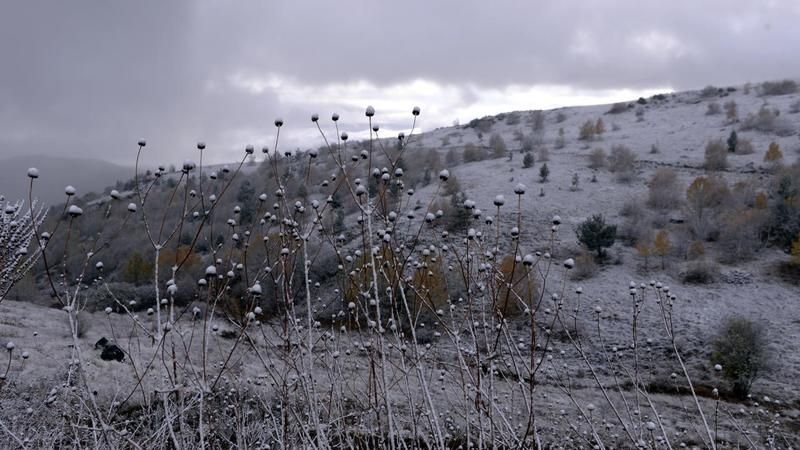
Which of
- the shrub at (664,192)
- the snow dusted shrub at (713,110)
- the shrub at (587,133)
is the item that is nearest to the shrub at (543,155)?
the shrub at (587,133)

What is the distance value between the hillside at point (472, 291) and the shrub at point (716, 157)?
0.22 metres

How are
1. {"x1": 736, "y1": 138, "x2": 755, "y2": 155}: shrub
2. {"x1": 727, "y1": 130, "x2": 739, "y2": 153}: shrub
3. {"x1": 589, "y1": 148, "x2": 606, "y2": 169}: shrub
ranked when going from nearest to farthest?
1. {"x1": 736, "y1": 138, "x2": 755, "y2": 155}: shrub
2. {"x1": 727, "y1": 130, "x2": 739, "y2": 153}: shrub
3. {"x1": 589, "y1": 148, "x2": 606, "y2": 169}: shrub

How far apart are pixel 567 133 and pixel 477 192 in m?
17.6

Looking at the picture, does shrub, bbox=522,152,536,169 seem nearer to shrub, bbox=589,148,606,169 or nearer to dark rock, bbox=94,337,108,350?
shrub, bbox=589,148,606,169

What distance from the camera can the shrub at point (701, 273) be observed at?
15.5 m

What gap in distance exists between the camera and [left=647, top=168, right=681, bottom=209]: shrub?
67.2 feet

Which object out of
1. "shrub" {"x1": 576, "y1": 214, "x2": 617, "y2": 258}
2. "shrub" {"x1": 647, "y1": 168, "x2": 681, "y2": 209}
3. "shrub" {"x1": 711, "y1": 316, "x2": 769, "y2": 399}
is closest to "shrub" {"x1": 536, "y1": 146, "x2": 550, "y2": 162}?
"shrub" {"x1": 647, "y1": 168, "x2": 681, "y2": 209}

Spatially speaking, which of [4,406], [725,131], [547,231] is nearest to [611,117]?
[725,131]

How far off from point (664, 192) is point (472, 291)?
18795mm

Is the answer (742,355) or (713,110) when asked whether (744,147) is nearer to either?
(713,110)

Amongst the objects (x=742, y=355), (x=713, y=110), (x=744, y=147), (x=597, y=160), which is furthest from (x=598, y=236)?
(x=713, y=110)

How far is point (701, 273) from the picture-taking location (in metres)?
15.6

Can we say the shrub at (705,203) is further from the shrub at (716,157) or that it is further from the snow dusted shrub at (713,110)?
the snow dusted shrub at (713,110)

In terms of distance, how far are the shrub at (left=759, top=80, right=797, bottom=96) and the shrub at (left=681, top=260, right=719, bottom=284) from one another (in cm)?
3001
